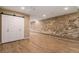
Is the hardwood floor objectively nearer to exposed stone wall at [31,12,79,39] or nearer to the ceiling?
exposed stone wall at [31,12,79,39]

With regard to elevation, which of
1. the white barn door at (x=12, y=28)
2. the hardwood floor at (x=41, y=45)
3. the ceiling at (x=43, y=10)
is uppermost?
the ceiling at (x=43, y=10)

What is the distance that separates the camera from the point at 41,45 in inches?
88.7

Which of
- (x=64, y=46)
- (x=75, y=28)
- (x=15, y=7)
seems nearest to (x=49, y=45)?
(x=64, y=46)

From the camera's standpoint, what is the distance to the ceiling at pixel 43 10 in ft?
7.13

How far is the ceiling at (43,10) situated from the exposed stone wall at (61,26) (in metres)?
0.10

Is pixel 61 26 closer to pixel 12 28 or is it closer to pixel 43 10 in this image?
pixel 43 10

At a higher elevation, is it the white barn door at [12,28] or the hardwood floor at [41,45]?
the white barn door at [12,28]

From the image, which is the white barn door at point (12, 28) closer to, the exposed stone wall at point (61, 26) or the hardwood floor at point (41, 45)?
the hardwood floor at point (41, 45)

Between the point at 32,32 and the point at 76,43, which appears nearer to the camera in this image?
the point at 76,43

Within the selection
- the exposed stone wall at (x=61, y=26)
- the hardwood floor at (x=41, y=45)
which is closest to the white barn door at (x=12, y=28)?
the hardwood floor at (x=41, y=45)

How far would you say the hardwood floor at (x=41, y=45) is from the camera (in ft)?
7.07
